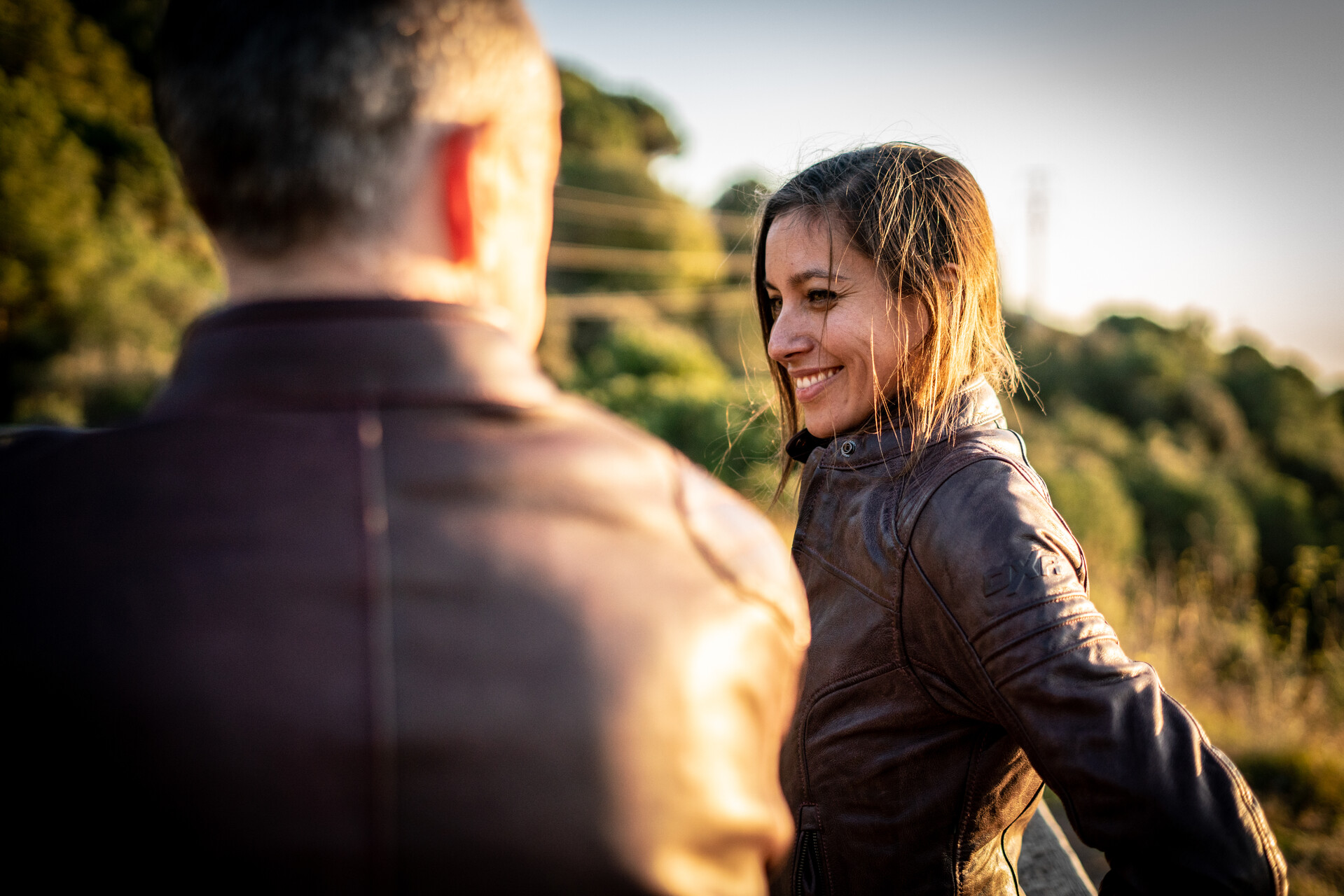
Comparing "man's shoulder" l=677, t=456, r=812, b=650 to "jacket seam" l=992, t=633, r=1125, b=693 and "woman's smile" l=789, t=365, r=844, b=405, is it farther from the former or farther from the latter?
"woman's smile" l=789, t=365, r=844, b=405

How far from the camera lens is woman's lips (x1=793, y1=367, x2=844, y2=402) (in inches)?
77.7

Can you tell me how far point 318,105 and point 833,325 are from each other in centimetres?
138

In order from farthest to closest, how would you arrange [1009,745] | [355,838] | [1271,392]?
[1271,392] < [1009,745] < [355,838]

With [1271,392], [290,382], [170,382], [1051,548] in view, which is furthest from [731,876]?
[1271,392]

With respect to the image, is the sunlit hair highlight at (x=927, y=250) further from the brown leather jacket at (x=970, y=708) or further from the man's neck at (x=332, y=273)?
the man's neck at (x=332, y=273)

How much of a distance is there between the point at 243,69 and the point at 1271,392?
1061 inches

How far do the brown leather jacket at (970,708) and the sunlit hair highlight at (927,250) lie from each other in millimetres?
116

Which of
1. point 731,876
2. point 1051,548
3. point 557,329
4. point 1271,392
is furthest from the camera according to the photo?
point 557,329

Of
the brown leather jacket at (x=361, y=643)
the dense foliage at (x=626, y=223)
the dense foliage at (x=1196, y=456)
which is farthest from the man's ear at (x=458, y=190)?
the dense foliage at (x=626, y=223)

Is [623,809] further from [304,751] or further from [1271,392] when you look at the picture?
[1271,392]

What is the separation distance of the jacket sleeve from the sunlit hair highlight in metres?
0.43

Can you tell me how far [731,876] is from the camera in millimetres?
757

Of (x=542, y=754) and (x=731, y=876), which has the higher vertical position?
(x=542, y=754)

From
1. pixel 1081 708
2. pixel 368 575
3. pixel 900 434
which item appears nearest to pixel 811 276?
pixel 900 434
